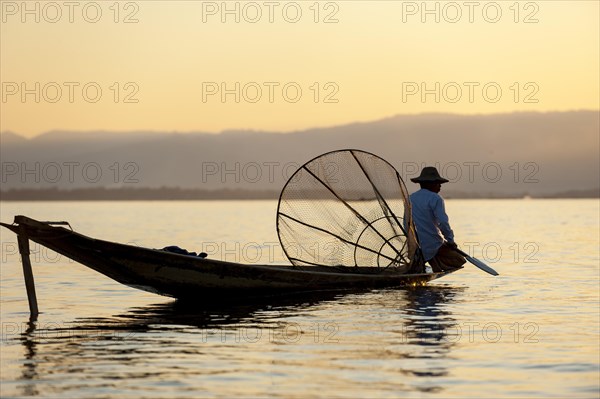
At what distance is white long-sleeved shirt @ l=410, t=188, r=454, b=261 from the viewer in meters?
17.4

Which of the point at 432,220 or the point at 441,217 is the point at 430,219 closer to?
the point at 432,220

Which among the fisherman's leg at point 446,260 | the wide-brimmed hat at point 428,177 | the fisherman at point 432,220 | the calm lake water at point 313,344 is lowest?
the calm lake water at point 313,344

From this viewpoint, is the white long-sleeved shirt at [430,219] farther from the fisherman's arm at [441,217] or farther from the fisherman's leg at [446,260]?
the fisherman's leg at [446,260]

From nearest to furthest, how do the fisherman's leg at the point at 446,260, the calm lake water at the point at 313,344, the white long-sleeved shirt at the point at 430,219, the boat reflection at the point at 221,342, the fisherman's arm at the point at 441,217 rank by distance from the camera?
1. the calm lake water at the point at 313,344
2. the boat reflection at the point at 221,342
3. the fisherman's arm at the point at 441,217
4. the white long-sleeved shirt at the point at 430,219
5. the fisherman's leg at the point at 446,260

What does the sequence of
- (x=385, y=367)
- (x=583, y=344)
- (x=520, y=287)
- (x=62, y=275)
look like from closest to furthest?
(x=385, y=367)
(x=583, y=344)
(x=520, y=287)
(x=62, y=275)

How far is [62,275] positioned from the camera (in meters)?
23.8

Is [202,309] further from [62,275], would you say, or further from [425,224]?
[62,275]

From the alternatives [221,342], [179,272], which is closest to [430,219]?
[179,272]

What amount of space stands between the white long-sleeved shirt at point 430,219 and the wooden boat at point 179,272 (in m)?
0.86

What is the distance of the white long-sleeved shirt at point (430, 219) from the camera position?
17.4 meters

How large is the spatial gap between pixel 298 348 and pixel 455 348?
5.57 feet

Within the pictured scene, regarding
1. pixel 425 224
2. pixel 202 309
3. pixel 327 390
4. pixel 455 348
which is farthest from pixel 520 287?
pixel 327 390

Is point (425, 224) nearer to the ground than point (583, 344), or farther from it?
farther from it

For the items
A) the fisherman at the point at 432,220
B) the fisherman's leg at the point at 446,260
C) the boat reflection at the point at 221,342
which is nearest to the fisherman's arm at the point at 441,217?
the fisherman at the point at 432,220
